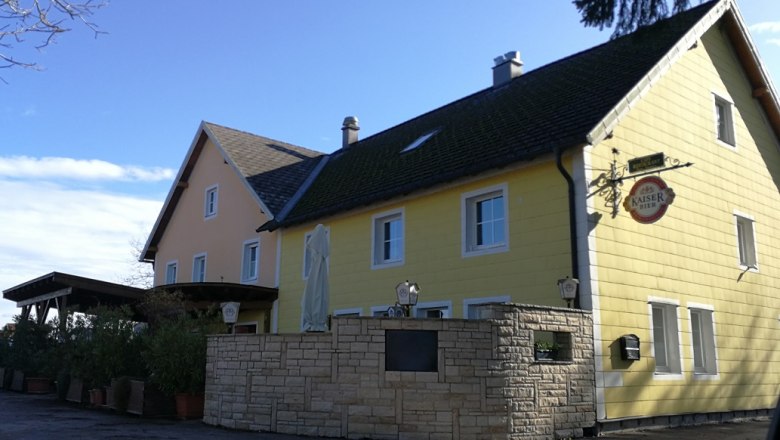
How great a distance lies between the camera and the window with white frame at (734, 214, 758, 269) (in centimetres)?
1648

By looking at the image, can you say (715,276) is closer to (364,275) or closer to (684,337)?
(684,337)

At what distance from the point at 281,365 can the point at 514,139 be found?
6.58 metres

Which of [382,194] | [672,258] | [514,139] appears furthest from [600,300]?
[382,194]

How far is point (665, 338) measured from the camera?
13.7m

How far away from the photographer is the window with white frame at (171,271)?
2608cm

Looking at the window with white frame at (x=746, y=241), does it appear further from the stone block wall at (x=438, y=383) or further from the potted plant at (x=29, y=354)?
the potted plant at (x=29, y=354)

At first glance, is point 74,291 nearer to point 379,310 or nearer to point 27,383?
point 27,383

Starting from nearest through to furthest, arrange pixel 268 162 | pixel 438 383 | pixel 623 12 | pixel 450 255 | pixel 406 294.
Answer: pixel 623 12 → pixel 438 383 → pixel 406 294 → pixel 450 255 → pixel 268 162

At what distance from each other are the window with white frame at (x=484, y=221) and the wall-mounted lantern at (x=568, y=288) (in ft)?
6.53

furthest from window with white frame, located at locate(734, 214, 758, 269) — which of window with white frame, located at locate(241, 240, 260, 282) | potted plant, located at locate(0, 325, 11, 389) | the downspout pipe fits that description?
potted plant, located at locate(0, 325, 11, 389)

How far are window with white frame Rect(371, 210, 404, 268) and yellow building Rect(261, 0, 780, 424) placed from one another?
5 cm

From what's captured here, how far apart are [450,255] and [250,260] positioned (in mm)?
9306

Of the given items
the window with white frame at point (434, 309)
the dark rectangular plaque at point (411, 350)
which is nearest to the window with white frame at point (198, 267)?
the window with white frame at point (434, 309)

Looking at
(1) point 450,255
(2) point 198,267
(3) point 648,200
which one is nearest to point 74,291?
(2) point 198,267
